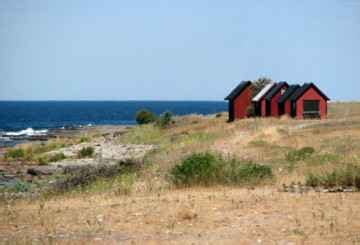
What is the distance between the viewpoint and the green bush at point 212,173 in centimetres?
1620

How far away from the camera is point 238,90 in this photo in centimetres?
6119

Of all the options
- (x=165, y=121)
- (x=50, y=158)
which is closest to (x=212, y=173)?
(x=50, y=158)

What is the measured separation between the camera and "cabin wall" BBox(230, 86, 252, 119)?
198 feet

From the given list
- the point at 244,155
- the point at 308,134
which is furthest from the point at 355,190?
the point at 308,134

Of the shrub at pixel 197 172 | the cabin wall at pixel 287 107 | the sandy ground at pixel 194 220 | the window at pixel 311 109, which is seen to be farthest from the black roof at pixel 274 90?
the sandy ground at pixel 194 220

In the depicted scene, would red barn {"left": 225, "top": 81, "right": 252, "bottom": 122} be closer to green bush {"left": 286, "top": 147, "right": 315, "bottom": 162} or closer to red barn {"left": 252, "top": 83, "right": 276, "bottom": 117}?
red barn {"left": 252, "top": 83, "right": 276, "bottom": 117}

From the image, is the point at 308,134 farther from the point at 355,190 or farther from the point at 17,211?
the point at 17,211

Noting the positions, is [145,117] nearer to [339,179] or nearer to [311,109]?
[311,109]

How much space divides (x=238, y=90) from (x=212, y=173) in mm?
45298

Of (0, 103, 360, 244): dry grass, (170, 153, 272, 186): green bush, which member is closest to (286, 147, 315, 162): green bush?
(0, 103, 360, 244): dry grass

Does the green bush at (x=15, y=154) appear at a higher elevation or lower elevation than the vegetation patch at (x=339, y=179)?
lower

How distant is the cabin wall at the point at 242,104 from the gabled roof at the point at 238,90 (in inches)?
11.9

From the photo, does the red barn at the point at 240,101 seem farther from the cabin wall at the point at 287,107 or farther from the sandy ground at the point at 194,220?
the sandy ground at the point at 194,220

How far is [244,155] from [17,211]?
1718cm
